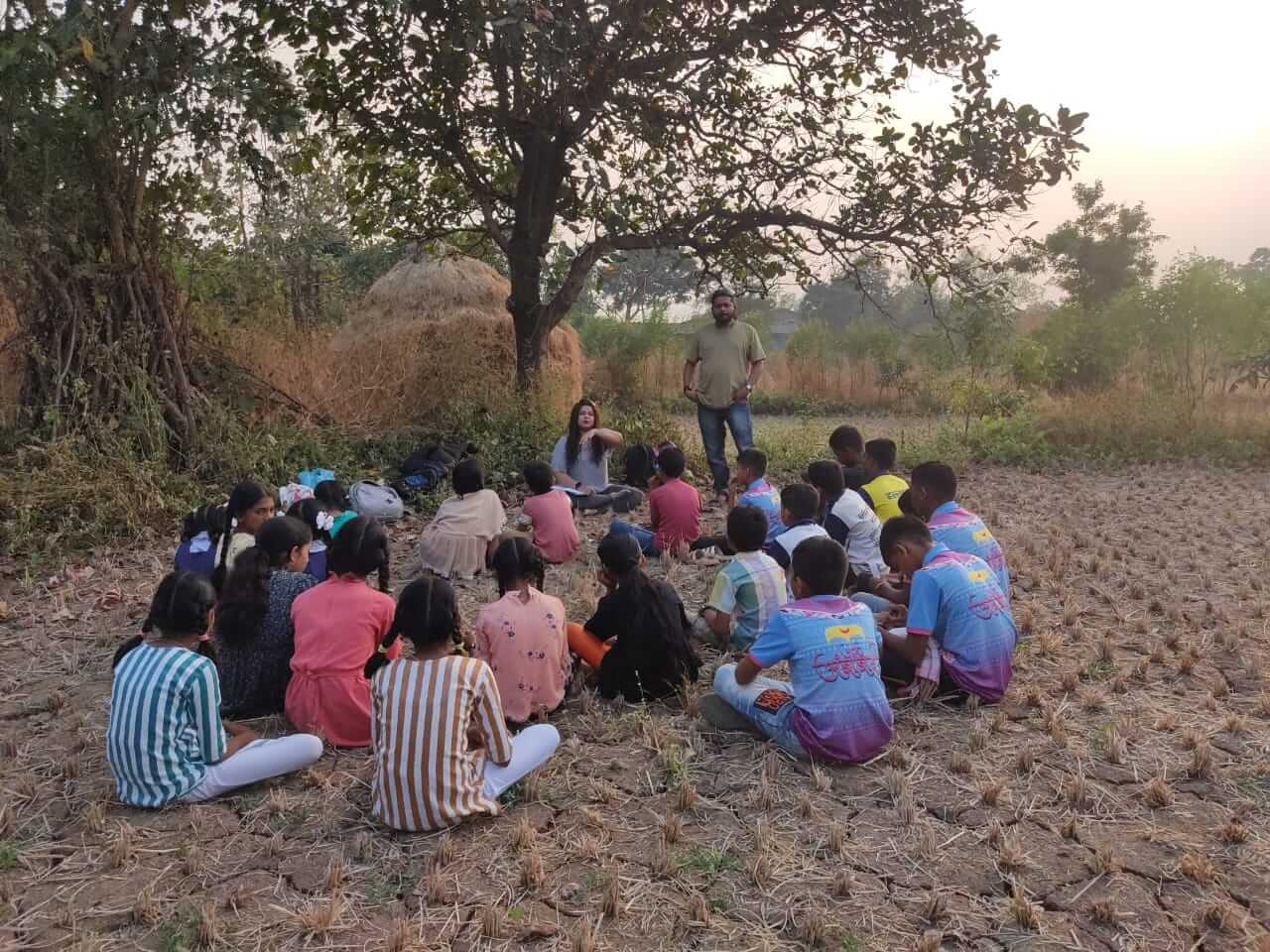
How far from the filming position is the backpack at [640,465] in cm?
971

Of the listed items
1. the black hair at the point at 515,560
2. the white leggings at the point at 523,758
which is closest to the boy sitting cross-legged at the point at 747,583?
the black hair at the point at 515,560

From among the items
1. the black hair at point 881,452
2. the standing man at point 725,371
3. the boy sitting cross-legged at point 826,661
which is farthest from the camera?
the standing man at point 725,371

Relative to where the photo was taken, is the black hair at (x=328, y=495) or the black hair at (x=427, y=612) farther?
the black hair at (x=328, y=495)

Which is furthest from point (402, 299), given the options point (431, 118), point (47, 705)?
point (47, 705)

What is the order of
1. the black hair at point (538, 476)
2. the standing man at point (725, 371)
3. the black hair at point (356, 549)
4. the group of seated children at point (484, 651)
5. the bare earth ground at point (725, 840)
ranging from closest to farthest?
the bare earth ground at point (725, 840)
the group of seated children at point (484, 651)
the black hair at point (356, 549)
the black hair at point (538, 476)
the standing man at point (725, 371)

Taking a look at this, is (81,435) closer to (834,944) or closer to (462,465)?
(462,465)

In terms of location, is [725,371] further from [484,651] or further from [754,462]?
[484,651]

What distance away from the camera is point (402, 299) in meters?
13.4

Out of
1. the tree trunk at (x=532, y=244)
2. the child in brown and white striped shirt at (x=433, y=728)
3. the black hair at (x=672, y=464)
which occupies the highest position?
the tree trunk at (x=532, y=244)

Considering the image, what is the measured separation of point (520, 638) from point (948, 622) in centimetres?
202

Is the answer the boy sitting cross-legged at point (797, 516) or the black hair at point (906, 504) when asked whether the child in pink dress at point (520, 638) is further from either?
the black hair at point (906, 504)

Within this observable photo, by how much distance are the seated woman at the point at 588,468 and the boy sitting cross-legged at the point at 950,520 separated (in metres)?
3.97

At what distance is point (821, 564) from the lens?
12.6ft

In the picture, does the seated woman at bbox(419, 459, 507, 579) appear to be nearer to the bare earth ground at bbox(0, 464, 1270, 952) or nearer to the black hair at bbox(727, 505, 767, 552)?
the bare earth ground at bbox(0, 464, 1270, 952)
